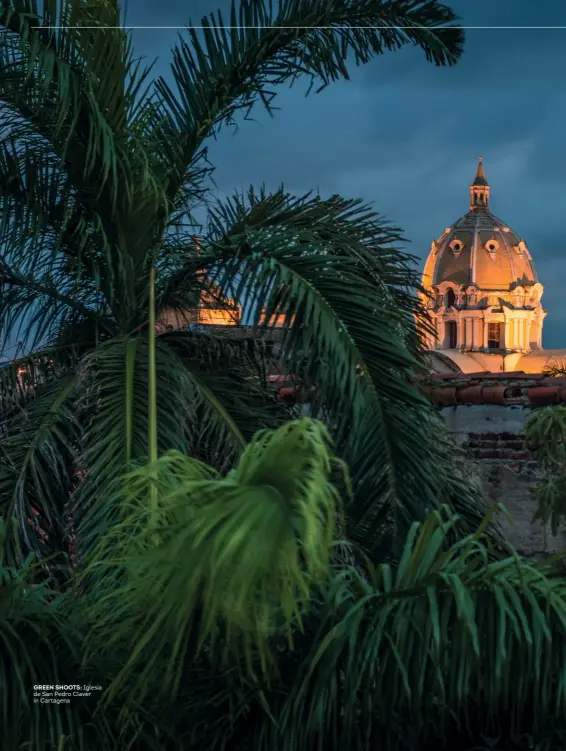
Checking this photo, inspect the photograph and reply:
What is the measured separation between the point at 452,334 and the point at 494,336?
280cm

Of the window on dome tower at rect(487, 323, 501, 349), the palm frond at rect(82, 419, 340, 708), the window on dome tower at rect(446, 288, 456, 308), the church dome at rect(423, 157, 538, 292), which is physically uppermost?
the church dome at rect(423, 157, 538, 292)

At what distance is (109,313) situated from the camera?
5.72 m

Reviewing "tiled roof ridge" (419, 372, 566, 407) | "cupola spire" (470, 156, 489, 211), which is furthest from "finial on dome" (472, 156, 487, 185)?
"tiled roof ridge" (419, 372, 566, 407)

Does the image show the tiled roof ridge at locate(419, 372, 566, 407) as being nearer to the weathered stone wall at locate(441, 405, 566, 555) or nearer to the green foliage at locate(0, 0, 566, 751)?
the weathered stone wall at locate(441, 405, 566, 555)

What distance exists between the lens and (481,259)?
76.1 meters

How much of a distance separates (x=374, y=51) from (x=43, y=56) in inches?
67.3

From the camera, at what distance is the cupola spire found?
81.2 m

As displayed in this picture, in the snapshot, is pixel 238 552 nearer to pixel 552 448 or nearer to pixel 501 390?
pixel 552 448

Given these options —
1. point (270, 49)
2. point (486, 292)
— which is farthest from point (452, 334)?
point (270, 49)

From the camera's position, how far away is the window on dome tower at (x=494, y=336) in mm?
76375

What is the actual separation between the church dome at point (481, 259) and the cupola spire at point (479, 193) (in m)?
3.48

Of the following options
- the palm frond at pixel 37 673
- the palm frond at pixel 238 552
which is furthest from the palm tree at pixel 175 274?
the palm frond at pixel 238 552

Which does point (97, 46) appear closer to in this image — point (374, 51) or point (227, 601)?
point (374, 51)

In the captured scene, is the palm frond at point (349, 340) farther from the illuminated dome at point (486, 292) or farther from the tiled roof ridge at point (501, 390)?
the illuminated dome at point (486, 292)
